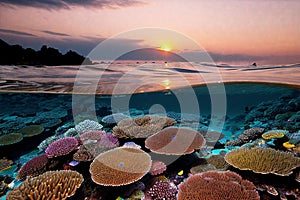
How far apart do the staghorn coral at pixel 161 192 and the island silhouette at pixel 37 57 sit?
1188cm

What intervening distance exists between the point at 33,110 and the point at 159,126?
990 inches

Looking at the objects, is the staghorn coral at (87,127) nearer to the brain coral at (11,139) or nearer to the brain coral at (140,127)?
the brain coral at (140,127)

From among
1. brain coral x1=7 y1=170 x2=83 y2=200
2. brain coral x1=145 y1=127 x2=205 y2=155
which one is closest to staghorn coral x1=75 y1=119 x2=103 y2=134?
brain coral x1=145 y1=127 x2=205 y2=155

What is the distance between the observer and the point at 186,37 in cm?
1080

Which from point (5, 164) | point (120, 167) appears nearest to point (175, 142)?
point (120, 167)

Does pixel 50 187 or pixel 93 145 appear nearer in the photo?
pixel 50 187

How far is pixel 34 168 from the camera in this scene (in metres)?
5.09

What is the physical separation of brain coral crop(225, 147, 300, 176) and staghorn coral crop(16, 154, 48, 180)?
494 cm

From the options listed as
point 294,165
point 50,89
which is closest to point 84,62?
point 50,89

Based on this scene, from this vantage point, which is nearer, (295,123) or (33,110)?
(295,123)

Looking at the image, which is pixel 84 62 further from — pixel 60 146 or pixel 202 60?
pixel 60 146

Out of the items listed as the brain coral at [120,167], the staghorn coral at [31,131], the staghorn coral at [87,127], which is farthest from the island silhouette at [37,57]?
the brain coral at [120,167]

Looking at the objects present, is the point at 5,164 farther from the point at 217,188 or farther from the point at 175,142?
the point at 217,188

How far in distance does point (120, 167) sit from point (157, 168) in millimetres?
1039
